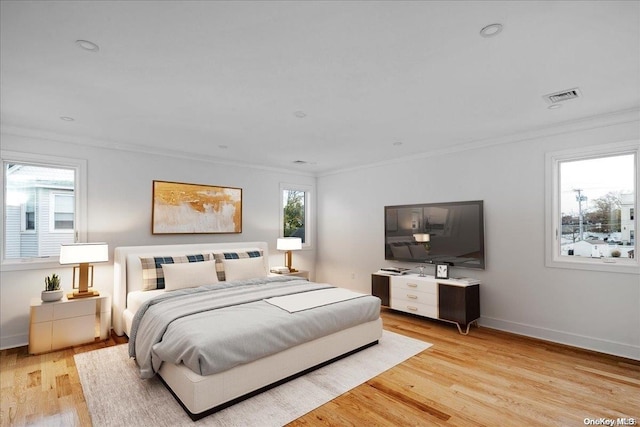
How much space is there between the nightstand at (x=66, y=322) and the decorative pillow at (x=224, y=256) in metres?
1.33

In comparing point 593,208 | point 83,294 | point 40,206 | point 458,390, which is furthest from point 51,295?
point 593,208

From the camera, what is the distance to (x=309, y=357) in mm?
2912

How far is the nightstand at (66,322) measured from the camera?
343 cm

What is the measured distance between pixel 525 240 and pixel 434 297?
1.30 metres

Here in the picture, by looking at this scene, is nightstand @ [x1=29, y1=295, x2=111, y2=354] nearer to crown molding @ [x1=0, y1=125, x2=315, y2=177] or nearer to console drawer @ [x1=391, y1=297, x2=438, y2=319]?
crown molding @ [x1=0, y1=125, x2=315, y2=177]

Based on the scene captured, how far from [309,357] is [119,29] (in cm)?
279

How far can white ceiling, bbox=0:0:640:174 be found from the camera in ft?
5.82

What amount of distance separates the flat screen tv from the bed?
1.60 metres

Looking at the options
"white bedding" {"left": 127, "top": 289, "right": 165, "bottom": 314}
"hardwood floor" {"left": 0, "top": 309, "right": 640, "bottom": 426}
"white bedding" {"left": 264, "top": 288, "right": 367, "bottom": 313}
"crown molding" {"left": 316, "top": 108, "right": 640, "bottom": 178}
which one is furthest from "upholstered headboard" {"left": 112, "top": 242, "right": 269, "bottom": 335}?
"crown molding" {"left": 316, "top": 108, "right": 640, "bottom": 178}

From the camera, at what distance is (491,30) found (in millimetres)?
1911

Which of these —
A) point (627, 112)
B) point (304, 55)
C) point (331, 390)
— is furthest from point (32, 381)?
point (627, 112)

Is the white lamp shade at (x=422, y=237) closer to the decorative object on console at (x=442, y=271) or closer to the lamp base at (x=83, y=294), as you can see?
the decorative object on console at (x=442, y=271)

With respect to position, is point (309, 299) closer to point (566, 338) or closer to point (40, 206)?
point (566, 338)

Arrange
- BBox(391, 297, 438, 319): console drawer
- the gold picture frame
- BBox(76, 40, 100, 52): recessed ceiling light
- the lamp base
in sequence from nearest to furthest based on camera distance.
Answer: BBox(76, 40, 100, 52): recessed ceiling light, the lamp base, BBox(391, 297, 438, 319): console drawer, the gold picture frame
